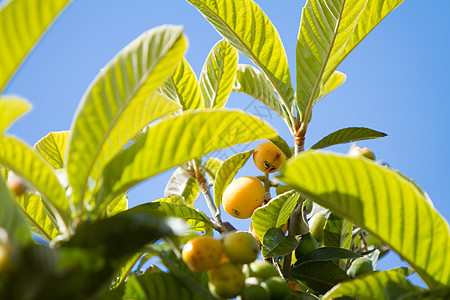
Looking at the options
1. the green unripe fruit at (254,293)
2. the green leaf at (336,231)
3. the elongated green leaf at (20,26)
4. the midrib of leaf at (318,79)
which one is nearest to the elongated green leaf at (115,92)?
the elongated green leaf at (20,26)

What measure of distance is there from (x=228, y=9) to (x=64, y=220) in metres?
0.93

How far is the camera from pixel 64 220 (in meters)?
0.84

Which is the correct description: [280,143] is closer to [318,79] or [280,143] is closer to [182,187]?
[318,79]

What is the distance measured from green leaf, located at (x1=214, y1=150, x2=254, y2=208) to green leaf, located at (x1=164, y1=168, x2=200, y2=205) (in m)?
0.60

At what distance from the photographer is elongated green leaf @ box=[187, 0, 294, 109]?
4.81 ft

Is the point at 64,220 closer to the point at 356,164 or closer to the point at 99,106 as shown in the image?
the point at 99,106

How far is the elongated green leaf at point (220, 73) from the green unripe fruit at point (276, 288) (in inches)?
36.4

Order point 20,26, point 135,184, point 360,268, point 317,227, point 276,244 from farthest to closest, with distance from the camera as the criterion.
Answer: point 317,227 < point 360,268 < point 276,244 < point 135,184 < point 20,26

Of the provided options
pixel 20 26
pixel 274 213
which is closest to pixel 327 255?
pixel 274 213

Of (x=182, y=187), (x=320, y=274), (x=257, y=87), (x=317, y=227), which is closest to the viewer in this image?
(x=320, y=274)

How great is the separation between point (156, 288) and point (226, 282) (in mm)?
145

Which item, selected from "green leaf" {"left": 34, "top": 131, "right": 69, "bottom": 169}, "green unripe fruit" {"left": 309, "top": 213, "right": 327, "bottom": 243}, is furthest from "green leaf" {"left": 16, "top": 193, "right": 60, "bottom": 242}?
"green unripe fruit" {"left": 309, "top": 213, "right": 327, "bottom": 243}

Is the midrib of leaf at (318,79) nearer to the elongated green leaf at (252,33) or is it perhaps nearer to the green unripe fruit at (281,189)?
the elongated green leaf at (252,33)

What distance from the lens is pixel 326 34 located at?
1.50m
